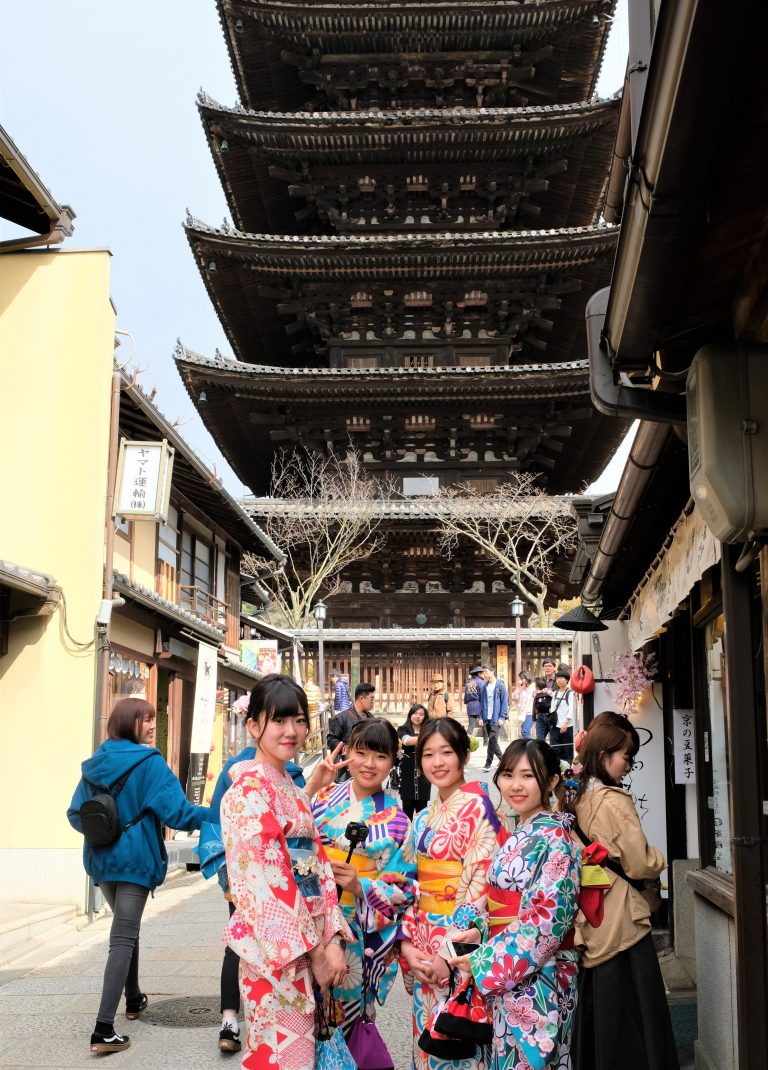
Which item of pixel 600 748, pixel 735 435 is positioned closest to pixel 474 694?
pixel 600 748

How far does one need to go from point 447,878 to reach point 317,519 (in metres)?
20.7

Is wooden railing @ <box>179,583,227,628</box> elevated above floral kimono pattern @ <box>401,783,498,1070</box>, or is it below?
above

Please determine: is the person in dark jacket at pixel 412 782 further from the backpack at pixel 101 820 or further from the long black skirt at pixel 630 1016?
the long black skirt at pixel 630 1016

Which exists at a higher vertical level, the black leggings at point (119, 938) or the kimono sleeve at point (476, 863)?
the kimono sleeve at point (476, 863)

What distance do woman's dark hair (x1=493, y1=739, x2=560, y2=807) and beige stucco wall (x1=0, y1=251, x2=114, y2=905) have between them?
6126mm

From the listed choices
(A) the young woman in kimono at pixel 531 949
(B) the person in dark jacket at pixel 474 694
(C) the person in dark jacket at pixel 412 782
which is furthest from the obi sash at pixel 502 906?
(B) the person in dark jacket at pixel 474 694

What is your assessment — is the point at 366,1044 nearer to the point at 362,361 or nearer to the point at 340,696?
the point at 340,696

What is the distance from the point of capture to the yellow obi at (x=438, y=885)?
3738 millimetres

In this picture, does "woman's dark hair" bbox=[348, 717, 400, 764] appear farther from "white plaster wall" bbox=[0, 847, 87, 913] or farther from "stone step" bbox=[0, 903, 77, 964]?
"white plaster wall" bbox=[0, 847, 87, 913]

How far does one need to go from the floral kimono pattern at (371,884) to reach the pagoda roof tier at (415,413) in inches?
783

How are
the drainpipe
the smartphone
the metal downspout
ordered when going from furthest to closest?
1. the drainpipe
2. the metal downspout
3. the smartphone

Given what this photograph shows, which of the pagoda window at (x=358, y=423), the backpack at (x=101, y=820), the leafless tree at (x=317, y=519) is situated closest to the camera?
the backpack at (x=101, y=820)

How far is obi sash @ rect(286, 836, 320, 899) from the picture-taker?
129 inches

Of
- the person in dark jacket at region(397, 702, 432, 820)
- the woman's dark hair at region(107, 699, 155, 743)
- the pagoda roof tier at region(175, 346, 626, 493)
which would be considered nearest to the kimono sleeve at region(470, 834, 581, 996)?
the woman's dark hair at region(107, 699, 155, 743)
